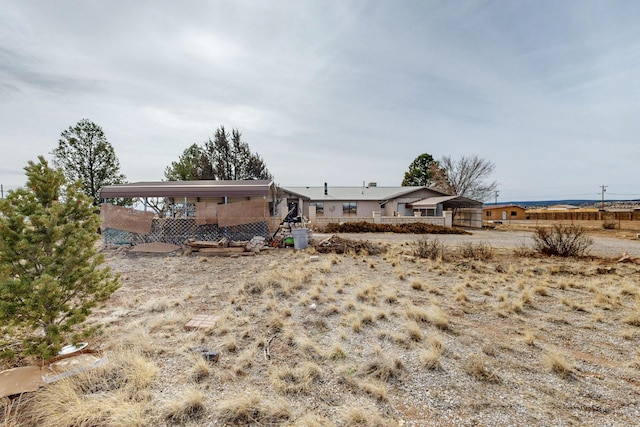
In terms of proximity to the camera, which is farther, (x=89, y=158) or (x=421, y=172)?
(x=421, y=172)

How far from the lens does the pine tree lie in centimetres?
291

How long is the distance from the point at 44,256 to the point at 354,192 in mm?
27828

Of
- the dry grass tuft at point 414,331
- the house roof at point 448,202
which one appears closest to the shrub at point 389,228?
the house roof at point 448,202

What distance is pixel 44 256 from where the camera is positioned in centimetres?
313

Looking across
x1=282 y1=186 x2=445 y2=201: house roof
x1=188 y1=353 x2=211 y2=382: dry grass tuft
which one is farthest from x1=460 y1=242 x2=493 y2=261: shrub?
x1=282 y1=186 x2=445 y2=201: house roof

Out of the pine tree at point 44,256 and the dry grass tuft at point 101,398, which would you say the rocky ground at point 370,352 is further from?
the pine tree at point 44,256

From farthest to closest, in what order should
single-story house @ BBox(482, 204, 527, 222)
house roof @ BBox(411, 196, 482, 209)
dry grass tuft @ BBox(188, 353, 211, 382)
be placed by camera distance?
single-story house @ BBox(482, 204, 527, 222)
house roof @ BBox(411, 196, 482, 209)
dry grass tuft @ BBox(188, 353, 211, 382)

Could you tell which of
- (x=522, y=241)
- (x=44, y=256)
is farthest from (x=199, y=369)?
(x=522, y=241)

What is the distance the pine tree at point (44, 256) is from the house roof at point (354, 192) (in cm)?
2251

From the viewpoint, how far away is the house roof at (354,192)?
27305 millimetres

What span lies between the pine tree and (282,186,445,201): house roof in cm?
2251

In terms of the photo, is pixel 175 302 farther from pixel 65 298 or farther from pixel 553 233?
pixel 553 233

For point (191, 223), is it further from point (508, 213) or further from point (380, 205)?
point (508, 213)

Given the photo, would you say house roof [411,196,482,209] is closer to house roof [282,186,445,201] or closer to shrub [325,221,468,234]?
house roof [282,186,445,201]
